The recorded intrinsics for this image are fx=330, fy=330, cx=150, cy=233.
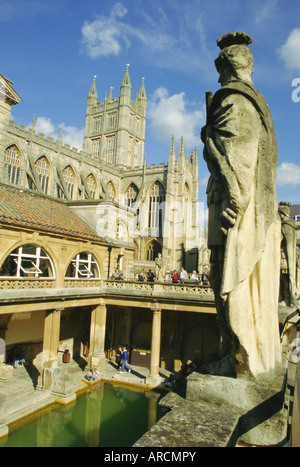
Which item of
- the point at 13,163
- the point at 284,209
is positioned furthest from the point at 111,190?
the point at 284,209

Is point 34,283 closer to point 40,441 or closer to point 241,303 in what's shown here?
point 40,441

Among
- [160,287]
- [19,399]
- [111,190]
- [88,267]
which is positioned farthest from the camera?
[111,190]

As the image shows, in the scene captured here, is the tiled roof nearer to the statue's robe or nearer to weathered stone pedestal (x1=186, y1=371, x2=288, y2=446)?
the statue's robe

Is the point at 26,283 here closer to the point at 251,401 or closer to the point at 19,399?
the point at 19,399

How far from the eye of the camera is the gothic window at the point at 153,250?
4750 centimetres

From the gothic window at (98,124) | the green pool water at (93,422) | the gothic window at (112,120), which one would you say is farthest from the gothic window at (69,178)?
the green pool water at (93,422)

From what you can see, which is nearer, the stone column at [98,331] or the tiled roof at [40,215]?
the tiled roof at [40,215]

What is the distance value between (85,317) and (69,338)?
73.6 inches

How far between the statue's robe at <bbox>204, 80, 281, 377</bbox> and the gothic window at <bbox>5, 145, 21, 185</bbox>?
119 feet

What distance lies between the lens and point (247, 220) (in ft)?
8.98

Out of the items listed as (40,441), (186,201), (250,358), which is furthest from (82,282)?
(186,201)

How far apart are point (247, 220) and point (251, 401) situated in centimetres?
141

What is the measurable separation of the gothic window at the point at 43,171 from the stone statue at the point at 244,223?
39.1 meters

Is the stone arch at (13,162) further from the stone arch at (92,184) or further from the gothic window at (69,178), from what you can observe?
the stone arch at (92,184)
